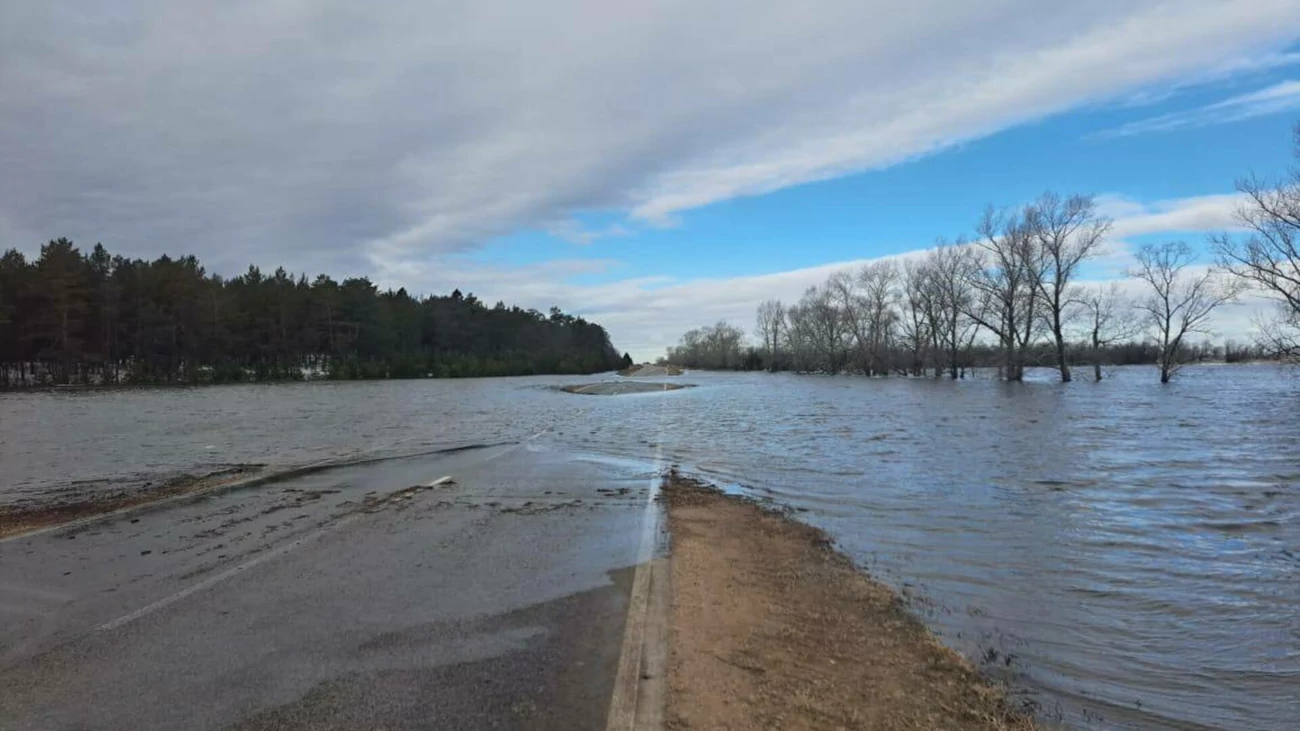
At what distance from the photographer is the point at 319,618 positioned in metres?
5.03

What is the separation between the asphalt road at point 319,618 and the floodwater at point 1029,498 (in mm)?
2897

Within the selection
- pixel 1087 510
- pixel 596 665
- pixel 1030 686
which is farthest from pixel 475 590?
pixel 1087 510

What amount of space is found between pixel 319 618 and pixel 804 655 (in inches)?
134

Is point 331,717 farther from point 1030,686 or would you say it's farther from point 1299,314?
point 1299,314

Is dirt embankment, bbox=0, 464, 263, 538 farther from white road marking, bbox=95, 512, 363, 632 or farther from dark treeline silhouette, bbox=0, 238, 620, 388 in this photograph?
dark treeline silhouette, bbox=0, 238, 620, 388

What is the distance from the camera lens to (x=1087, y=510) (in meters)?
10.1

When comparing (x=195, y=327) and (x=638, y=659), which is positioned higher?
(x=195, y=327)

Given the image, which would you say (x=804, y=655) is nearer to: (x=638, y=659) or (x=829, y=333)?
(x=638, y=659)

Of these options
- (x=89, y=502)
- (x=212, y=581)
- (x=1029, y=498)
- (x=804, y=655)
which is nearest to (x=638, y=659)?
(x=804, y=655)

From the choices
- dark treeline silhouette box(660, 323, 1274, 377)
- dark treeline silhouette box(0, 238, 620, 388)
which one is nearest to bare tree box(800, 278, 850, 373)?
dark treeline silhouette box(660, 323, 1274, 377)

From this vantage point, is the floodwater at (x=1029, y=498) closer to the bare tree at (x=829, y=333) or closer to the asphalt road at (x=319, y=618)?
the asphalt road at (x=319, y=618)

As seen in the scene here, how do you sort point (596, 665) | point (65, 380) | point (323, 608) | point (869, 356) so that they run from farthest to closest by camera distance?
1. point (869, 356)
2. point (65, 380)
3. point (323, 608)
4. point (596, 665)

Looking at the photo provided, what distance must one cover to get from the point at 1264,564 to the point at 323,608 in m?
9.08

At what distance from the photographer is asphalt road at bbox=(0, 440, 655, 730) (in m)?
3.64
